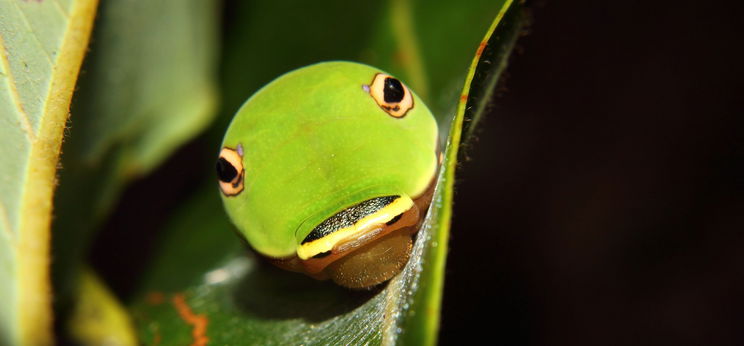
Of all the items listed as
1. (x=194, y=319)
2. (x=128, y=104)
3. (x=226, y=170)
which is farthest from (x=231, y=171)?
(x=128, y=104)

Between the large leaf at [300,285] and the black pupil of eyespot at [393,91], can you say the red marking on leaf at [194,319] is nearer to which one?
the large leaf at [300,285]

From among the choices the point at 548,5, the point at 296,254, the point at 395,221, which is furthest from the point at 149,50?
the point at 548,5

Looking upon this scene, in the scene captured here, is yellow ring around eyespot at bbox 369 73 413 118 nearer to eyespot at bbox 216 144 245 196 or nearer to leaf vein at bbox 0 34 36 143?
eyespot at bbox 216 144 245 196

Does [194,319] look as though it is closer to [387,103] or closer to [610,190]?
[387,103]

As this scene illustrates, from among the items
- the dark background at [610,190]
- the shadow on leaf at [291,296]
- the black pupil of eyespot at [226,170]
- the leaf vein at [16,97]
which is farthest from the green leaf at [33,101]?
the dark background at [610,190]

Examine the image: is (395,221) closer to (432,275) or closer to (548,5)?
(432,275)

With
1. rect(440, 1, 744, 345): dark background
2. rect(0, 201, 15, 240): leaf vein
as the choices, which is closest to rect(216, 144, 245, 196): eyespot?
rect(0, 201, 15, 240): leaf vein
